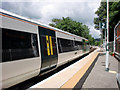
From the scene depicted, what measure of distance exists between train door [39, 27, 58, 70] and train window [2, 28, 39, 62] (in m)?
0.50

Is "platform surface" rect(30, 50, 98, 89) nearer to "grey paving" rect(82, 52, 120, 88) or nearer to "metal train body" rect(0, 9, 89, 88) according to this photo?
"grey paving" rect(82, 52, 120, 88)

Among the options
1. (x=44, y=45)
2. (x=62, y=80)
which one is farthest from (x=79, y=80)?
(x=44, y=45)

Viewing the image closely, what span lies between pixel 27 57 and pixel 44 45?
4.41ft

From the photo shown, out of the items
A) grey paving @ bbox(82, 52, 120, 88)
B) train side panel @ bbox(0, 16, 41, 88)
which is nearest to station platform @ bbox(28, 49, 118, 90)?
grey paving @ bbox(82, 52, 120, 88)

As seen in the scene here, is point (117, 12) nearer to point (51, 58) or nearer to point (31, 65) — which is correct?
point (51, 58)

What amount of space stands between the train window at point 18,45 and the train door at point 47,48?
1.62 feet

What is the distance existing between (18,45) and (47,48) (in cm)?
190

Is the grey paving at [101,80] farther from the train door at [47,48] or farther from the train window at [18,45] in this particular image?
the train window at [18,45]

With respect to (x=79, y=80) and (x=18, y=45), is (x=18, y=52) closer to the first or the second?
(x=18, y=45)

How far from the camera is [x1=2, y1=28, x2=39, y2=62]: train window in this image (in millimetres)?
2976

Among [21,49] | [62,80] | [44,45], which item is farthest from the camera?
[44,45]

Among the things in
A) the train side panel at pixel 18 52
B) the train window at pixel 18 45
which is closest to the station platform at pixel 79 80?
the train side panel at pixel 18 52

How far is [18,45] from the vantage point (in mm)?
3445

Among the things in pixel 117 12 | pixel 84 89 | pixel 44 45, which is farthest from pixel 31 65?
pixel 117 12
